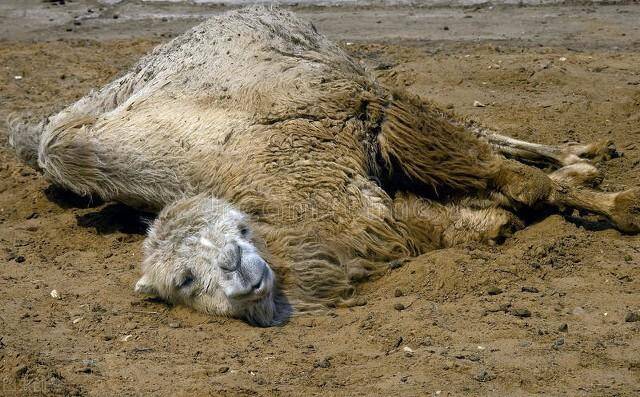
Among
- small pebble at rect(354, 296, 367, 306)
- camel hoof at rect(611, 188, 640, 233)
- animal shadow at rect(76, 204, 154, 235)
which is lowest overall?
animal shadow at rect(76, 204, 154, 235)

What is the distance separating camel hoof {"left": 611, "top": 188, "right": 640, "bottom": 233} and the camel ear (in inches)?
99.3

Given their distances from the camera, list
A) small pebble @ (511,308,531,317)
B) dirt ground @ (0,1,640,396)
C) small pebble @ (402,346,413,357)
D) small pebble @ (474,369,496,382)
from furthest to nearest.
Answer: small pebble @ (511,308,531,317)
small pebble @ (402,346,413,357)
dirt ground @ (0,1,640,396)
small pebble @ (474,369,496,382)

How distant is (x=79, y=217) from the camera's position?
6527 millimetres

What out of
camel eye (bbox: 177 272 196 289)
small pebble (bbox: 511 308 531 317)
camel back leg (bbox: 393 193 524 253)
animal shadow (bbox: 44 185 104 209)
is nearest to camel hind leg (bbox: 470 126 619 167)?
camel back leg (bbox: 393 193 524 253)

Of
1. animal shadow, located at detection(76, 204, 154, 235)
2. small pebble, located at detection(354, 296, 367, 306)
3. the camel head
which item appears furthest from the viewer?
animal shadow, located at detection(76, 204, 154, 235)

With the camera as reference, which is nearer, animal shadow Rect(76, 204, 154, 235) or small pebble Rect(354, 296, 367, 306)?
small pebble Rect(354, 296, 367, 306)

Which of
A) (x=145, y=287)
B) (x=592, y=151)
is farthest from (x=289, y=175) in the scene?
(x=592, y=151)

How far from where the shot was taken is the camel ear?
16.8 feet

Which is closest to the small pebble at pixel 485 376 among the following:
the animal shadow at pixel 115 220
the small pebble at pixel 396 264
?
the small pebble at pixel 396 264

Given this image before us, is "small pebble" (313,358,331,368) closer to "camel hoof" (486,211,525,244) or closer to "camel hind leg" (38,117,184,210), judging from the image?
"camel hoof" (486,211,525,244)

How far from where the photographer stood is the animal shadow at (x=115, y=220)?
638cm

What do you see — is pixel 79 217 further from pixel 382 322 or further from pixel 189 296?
pixel 382 322

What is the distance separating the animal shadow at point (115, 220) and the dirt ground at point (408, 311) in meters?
0.01

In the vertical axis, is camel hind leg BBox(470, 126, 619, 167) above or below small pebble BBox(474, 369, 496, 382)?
above
